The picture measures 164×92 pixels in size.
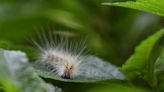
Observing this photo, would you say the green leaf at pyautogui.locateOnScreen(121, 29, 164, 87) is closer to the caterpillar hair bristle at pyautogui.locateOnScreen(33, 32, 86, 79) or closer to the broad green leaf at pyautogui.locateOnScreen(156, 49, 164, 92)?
the broad green leaf at pyautogui.locateOnScreen(156, 49, 164, 92)

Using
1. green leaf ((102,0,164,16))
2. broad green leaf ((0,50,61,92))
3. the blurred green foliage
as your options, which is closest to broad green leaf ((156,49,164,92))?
green leaf ((102,0,164,16))

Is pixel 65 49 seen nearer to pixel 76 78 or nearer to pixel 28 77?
pixel 76 78

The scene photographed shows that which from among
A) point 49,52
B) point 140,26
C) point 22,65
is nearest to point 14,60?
point 22,65

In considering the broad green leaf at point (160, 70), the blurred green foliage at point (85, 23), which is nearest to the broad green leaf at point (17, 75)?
the broad green leaf at point (160, 70)

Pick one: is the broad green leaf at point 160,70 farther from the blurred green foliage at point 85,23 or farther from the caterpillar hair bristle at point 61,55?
the blurred green foliage at point 85,23

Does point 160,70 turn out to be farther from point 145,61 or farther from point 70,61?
point 70,61

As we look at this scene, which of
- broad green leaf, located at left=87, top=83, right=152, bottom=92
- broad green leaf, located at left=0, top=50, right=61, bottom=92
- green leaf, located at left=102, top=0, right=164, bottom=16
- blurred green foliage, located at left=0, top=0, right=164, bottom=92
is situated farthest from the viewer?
blurred green foliage, located at left=0, top=0, right=164, bottom=92

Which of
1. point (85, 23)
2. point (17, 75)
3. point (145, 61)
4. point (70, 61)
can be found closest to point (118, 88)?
point (145, 61)

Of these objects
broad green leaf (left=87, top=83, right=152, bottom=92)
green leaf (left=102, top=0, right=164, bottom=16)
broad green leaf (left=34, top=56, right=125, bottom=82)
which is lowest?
broad green leaf (left=87, top=83, right=152, bottom=92)

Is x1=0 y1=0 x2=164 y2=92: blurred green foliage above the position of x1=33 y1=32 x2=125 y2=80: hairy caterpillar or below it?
above
